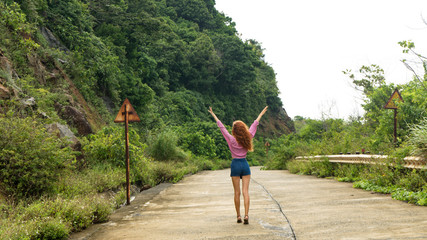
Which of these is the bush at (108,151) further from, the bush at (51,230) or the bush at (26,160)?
the bush at (51,230)

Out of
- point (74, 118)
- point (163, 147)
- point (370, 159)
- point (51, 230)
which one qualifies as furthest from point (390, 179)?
point (163, 147)

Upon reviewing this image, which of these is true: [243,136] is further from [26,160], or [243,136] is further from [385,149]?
[385,149]

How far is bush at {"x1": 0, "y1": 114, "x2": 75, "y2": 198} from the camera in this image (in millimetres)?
7586

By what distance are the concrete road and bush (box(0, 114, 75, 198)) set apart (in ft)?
5.44

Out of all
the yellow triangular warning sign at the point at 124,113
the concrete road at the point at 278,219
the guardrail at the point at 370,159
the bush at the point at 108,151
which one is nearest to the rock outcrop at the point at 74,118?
the bush at the point at 108,151

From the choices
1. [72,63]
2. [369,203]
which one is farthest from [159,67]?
[369,203]

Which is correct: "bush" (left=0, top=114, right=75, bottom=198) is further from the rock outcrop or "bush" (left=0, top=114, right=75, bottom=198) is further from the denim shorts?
the rock outcrop

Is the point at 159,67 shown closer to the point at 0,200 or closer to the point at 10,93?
the point at 10,93

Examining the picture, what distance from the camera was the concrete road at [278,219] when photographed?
579cm

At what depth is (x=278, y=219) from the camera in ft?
22.8

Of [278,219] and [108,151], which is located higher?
[108,151]

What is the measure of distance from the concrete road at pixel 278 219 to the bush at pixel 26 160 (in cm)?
166

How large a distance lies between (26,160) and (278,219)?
202 inches

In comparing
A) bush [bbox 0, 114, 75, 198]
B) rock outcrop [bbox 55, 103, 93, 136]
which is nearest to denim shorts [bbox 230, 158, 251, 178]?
bush [bbox 0, 114, 75, 198]
